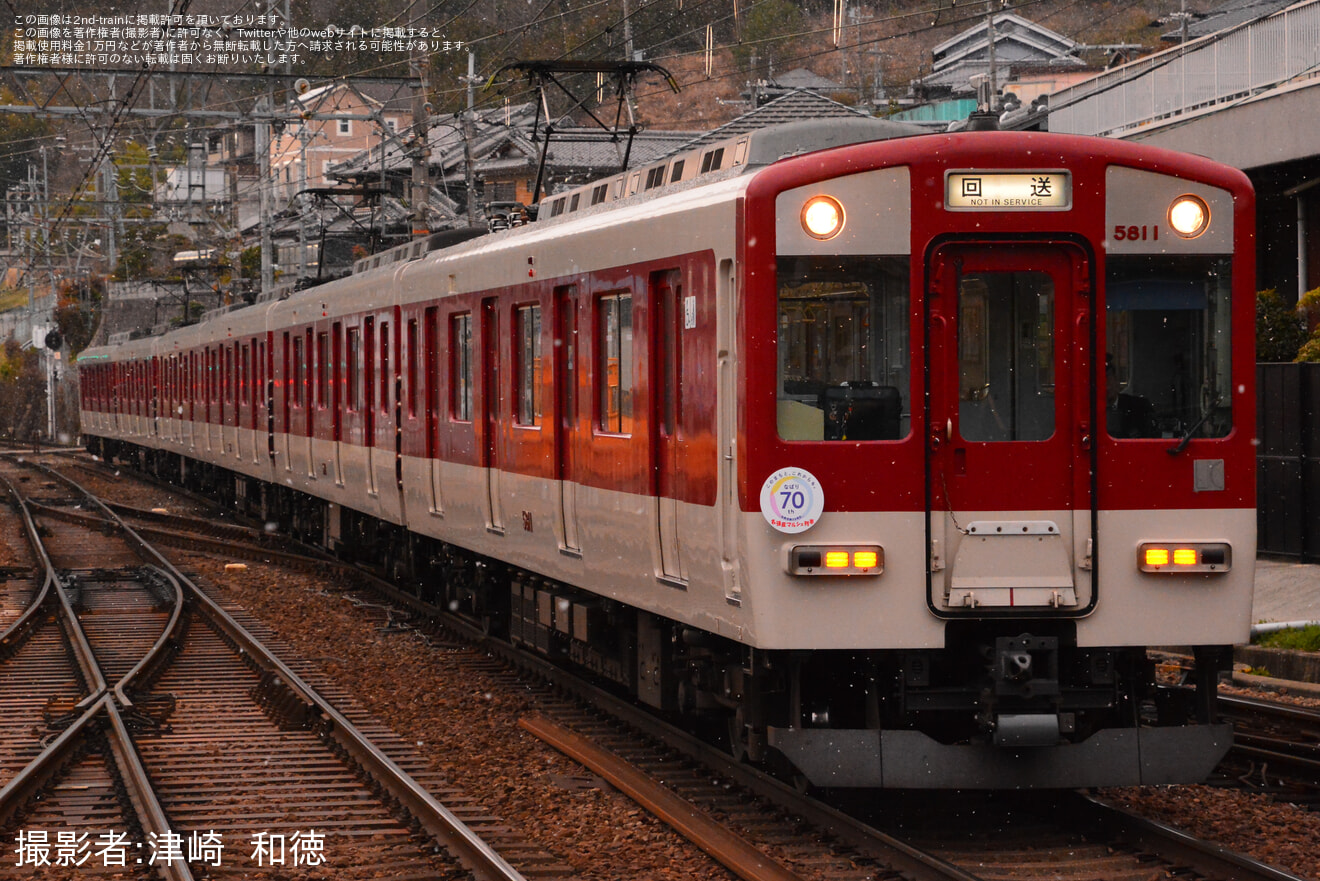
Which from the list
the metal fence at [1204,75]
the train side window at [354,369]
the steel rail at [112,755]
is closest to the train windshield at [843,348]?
the steel rail at [112,755]

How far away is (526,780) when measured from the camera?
885cm

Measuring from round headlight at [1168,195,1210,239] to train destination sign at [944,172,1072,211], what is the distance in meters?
0.45

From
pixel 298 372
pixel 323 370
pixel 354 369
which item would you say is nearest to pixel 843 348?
pixel 354 369

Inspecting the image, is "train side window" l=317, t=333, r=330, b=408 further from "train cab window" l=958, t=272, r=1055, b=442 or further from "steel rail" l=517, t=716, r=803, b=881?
"train cab window" l=958, t=272, r=1055, b=442

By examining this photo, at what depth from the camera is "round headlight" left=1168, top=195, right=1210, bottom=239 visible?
723cm

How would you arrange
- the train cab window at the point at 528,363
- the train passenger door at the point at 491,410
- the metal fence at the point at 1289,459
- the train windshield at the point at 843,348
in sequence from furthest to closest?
the metal fence at the point at 1289,459
the train passenger door at the point at 491,410
the train cab window at the point at 528,363
the train windshield at the point at 843,348

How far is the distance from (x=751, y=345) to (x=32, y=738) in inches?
215

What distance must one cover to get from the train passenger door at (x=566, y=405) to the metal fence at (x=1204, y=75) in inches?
434

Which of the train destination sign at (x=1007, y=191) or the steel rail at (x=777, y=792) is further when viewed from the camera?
the train destination sign at (x=1007, y=191)

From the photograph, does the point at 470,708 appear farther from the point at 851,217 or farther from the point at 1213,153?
the point at 1213,153

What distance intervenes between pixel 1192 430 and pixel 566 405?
3.86m

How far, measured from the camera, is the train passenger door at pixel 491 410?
37.8 feet

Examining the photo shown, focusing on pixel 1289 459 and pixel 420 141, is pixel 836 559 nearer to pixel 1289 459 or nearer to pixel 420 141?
pixel 1289 459

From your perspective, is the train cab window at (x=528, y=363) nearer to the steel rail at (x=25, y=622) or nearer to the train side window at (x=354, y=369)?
the steel rail at (x=25, y=622)
